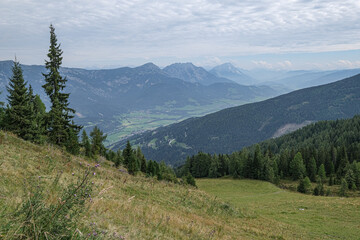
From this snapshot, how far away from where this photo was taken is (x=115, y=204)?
838 cm

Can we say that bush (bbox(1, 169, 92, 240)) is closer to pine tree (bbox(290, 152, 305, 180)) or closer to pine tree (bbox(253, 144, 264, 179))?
pine tree (bbox(253, 144, 264, 179))

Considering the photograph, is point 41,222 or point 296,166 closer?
point 41,222

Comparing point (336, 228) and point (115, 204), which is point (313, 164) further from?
point (115, 204)

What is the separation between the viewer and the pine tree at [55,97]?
30.5 metres

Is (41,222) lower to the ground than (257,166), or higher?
higher

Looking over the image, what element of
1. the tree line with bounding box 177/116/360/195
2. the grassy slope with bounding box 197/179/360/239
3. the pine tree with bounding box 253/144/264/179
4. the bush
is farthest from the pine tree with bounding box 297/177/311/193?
the bush

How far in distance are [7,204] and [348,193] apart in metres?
66.7

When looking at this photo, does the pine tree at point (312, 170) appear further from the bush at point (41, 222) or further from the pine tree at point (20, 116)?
the bush at point (41, 222)

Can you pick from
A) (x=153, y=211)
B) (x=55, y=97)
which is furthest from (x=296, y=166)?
(x=153, y=211)

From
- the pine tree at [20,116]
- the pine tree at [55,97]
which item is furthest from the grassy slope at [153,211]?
the pine tree at [55,97]

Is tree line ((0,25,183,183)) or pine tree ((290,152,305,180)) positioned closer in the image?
tree line ((0,25,183,183))

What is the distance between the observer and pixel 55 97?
102 ft

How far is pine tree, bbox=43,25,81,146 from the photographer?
30469mm

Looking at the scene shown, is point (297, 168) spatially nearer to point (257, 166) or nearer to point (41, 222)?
point (257, 166)
